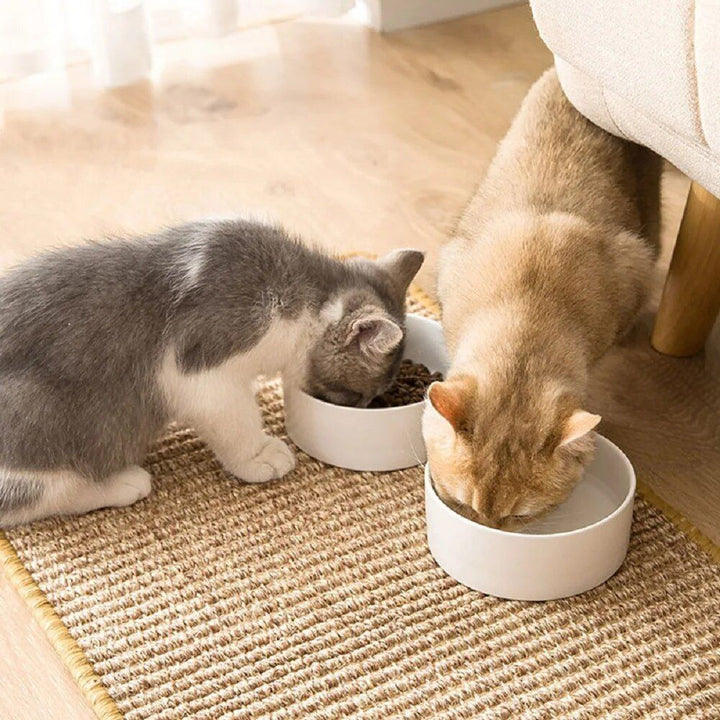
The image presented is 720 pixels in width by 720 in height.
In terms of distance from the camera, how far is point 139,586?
1674 mm

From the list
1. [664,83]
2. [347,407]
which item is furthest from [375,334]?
[664,83]

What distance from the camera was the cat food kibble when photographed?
75.0 inches

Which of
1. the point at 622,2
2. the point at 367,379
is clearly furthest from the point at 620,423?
the point at 622,2

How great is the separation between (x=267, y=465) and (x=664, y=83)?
0.75 m

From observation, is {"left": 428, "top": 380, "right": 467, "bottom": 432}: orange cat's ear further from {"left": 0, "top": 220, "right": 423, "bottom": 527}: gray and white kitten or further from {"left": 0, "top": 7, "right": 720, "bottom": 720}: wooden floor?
{"left": 0, "top": 7, "right": 720, "bottom": 720}: wooden floor

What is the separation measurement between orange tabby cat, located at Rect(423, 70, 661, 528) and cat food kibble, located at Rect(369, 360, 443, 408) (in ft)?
0.43

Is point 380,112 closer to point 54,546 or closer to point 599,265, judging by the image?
point 599,265

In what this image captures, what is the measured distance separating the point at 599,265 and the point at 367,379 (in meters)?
0.36

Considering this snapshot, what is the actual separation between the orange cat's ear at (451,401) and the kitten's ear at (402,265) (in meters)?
0.43

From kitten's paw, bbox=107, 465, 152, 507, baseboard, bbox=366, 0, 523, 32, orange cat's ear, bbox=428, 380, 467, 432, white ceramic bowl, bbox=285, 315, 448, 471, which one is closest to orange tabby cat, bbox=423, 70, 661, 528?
orange cat's ear, bbox=428, 380, 467, 432

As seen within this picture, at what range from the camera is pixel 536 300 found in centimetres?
166

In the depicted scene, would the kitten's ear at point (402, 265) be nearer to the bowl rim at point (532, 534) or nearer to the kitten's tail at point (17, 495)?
the bowl rim at point (532, 534)

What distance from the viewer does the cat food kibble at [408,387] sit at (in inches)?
75.0

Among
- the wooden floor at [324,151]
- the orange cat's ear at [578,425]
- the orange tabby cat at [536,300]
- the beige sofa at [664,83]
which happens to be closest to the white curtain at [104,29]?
the wooden floor at [324,151]
